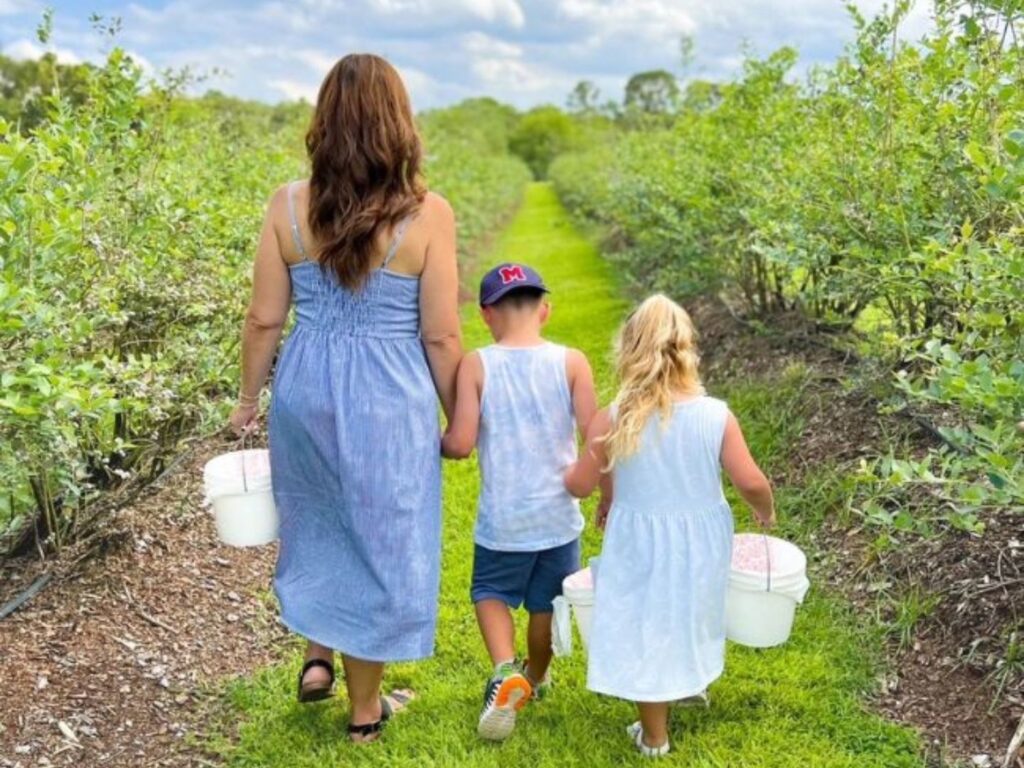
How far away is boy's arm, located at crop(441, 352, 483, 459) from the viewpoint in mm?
2977

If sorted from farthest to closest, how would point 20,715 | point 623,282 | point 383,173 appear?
point 623,282
point 20,715
point 383,173

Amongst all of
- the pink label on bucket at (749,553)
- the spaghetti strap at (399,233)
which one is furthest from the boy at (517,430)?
the pink label on bucket at (749,553)

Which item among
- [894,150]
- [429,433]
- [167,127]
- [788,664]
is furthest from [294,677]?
[894,150]

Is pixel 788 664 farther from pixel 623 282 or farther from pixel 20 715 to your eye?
pixel 623 282

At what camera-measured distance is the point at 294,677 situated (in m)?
3.57

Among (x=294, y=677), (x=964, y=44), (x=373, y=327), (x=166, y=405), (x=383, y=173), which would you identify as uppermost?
(x=964, y=44)

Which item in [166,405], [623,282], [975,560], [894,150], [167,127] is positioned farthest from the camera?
[623,282]

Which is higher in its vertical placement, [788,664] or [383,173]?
[383,173]

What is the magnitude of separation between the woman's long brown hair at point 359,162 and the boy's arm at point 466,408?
42cm

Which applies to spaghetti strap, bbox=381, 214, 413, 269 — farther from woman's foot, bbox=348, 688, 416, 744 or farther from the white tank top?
woman's foot, bbox=348, 688, 416, 744

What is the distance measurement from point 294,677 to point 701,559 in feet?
5.12

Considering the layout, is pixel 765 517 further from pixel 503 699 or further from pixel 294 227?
pixel 294 227

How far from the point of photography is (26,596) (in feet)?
11.5

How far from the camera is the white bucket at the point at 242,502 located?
3.05 m
